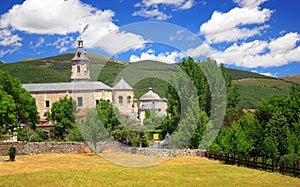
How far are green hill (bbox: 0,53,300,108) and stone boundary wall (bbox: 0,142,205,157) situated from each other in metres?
5.27

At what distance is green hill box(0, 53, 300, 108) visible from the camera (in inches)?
737

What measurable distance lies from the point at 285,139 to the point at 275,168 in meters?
4.22

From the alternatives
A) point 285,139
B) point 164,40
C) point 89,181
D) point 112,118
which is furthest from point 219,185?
point 112,118

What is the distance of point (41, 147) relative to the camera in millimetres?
30562

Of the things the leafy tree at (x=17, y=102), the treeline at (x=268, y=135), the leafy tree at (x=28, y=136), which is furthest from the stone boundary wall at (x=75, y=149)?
the leafy tree at (x=17, y=102)

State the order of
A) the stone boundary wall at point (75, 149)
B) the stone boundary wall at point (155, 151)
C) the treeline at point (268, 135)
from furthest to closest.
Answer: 1. the stone boundary wall at point (75, 149)
2. the stone boundary wall at point (155, 151)
3. the treeline at point (268, 135)

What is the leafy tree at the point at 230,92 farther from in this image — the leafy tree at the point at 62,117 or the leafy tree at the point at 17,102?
the leafy tree at the point at 17,102

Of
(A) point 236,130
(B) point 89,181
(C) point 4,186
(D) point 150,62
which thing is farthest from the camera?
(A) point 236,130

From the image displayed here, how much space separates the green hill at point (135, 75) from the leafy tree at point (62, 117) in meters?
6.55

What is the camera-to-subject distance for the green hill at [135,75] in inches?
737

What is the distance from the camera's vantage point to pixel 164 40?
1556cm

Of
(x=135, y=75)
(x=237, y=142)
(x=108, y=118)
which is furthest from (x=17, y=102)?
(x=237, y=142)

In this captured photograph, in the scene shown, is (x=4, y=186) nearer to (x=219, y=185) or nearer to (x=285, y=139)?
(x=219, y=185)

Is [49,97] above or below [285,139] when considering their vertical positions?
above
